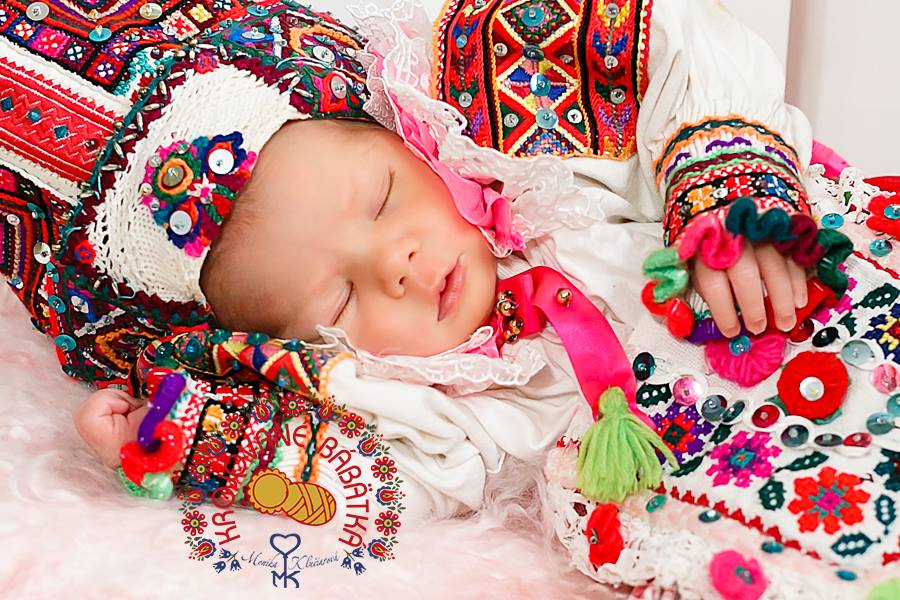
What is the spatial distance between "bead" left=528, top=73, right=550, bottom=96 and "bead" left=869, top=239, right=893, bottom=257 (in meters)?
0.37

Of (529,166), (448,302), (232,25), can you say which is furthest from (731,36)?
(232,25)

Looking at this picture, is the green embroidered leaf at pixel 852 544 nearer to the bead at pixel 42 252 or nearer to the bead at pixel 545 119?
the bead at pixel 545 119

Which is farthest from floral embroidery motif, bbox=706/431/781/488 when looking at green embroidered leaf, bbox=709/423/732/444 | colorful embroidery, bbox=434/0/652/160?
colorful embroidery, bbox=434/0/652/160

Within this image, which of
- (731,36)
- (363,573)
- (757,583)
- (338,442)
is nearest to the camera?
(757,583)

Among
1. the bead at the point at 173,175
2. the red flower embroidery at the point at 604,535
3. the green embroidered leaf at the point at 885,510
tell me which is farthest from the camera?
the bead at the point at 173,175

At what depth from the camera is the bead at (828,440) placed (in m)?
0.77

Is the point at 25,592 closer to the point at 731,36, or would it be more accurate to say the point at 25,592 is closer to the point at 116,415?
the point at 116,415

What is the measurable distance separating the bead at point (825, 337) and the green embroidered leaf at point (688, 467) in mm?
146

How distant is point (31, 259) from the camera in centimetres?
104

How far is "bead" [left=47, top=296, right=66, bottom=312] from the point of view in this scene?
1017mm

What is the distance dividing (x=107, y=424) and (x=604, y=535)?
499 mm

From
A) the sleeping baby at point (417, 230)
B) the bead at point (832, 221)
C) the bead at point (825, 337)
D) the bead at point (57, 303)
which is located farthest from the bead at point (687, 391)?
the bead at point (57, 303)

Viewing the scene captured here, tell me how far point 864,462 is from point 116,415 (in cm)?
70

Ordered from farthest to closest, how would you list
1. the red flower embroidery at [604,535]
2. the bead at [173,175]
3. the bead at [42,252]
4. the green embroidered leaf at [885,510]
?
the bead at [42,252] → the bead at [173,175] → the red flower embroidery at [604,535] → the green embroidered leaf at [885,510]
